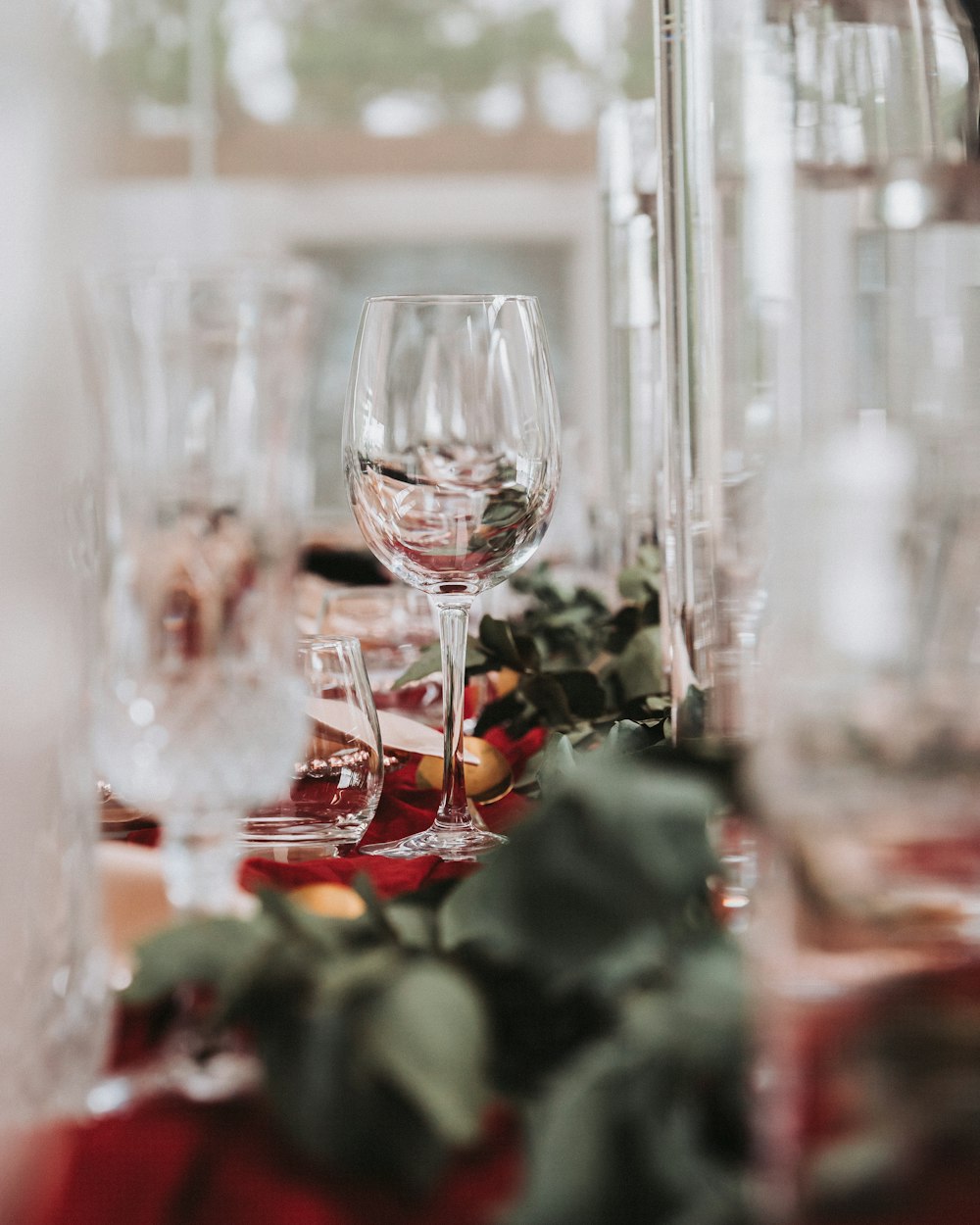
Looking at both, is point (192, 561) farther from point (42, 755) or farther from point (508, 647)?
point (508, 647)

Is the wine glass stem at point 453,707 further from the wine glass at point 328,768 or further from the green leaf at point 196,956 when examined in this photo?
the green leaf at point 196,956

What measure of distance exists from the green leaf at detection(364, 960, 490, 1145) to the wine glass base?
0.24 meters

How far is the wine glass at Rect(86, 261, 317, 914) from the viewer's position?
1.25ft

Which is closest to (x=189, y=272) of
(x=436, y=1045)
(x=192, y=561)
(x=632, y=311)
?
(x=192, y=561)

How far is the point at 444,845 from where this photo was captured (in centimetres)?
59

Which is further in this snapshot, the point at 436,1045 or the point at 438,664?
the point at 438,664

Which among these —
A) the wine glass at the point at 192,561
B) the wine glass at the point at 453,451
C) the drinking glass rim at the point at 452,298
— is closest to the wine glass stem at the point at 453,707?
the wine glass at the point at 453,451

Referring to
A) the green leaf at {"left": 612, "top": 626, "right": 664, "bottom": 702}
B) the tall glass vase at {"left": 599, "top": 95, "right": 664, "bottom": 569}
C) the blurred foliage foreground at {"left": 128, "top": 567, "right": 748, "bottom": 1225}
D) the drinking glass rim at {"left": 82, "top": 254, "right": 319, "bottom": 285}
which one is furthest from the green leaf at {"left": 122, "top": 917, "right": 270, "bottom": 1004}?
the tall glass vase at {"left": 599, "top": 95, "right": 664, "bottom": 569}

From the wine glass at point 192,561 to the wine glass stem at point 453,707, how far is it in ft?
0.72

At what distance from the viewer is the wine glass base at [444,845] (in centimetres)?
58

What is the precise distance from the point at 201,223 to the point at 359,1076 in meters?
4.22

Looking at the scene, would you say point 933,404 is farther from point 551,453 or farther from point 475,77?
point 475,77

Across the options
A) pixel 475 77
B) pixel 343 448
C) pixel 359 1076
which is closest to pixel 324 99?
pixel 475 77

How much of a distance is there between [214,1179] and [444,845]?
10.8 inches
